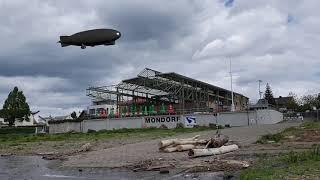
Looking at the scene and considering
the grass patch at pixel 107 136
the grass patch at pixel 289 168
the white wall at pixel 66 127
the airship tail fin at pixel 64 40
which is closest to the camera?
the airship tail fin at pixel 64 40

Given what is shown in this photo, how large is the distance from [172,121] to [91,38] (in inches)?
3009

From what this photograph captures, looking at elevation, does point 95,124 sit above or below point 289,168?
above

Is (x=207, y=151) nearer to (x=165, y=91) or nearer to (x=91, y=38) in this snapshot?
(x=91, y=38)

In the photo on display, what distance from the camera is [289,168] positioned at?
17.4m

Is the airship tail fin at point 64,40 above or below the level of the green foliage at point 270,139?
above

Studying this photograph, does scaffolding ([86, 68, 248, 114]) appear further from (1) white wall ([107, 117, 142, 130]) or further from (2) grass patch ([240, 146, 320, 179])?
(2) grass patch ([240, 146, 320, 179])

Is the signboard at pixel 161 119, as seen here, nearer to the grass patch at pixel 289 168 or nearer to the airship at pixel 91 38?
the grass patch at pixel 289 168

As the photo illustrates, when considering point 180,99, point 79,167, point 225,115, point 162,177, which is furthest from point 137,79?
Result: point 162,177

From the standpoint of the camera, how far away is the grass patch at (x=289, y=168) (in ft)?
51.0

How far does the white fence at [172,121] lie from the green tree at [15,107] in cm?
3333

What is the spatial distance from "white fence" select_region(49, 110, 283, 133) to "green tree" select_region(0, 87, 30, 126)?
33331 mm

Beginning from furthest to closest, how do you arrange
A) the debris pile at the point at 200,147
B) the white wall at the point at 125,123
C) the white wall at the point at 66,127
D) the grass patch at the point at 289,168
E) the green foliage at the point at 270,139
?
the white wall at the point at 66,127, the white wall at the point at 125,123, the green foliage at the point at 270,139, the debris pile at the point at 200,147, the grass patch at the point at 289,168

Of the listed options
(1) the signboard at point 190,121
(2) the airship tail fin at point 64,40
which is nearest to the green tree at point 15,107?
(1) the signboard at point 190,121

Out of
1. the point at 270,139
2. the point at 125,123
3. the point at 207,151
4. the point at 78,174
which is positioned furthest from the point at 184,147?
the point at 125,123
